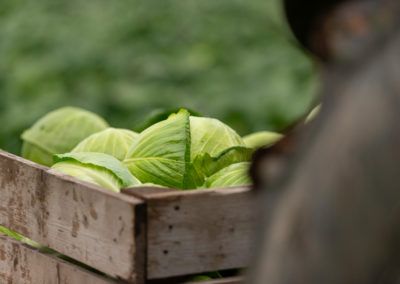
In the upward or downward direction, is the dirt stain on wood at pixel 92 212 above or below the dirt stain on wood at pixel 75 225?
above

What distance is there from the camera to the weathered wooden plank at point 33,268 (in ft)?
4.90

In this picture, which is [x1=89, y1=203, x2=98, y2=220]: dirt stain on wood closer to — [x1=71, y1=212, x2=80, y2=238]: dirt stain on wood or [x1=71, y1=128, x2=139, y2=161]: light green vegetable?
[x1=71, y1=212, x2=80, y2=238]: dirt stain on wood

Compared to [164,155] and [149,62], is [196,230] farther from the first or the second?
[149,62]

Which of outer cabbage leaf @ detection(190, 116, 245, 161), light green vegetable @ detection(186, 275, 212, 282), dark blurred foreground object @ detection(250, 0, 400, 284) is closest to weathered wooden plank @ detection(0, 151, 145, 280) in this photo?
light green vegetable @ detection(186, 275, 212, 282)

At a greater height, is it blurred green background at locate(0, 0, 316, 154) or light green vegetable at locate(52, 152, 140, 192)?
blurred green background at locate(0, 0, 316, 154)

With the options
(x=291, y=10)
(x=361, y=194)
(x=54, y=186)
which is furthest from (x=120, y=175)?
(x=361, y=194)

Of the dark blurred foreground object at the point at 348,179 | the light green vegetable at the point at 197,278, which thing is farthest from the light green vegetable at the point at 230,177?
the dark blurred foreground object at the point at 348,179

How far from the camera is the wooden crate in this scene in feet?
4.32

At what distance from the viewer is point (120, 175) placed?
1.63m

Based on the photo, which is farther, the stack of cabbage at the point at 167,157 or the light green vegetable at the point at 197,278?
the stack of cabbage at the point at 167,157

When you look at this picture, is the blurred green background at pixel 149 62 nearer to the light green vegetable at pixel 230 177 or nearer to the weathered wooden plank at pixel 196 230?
the light green vegetable at pixel 230 177

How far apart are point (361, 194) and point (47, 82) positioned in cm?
488

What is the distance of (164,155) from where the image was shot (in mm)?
1733

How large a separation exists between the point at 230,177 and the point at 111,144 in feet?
1.39
